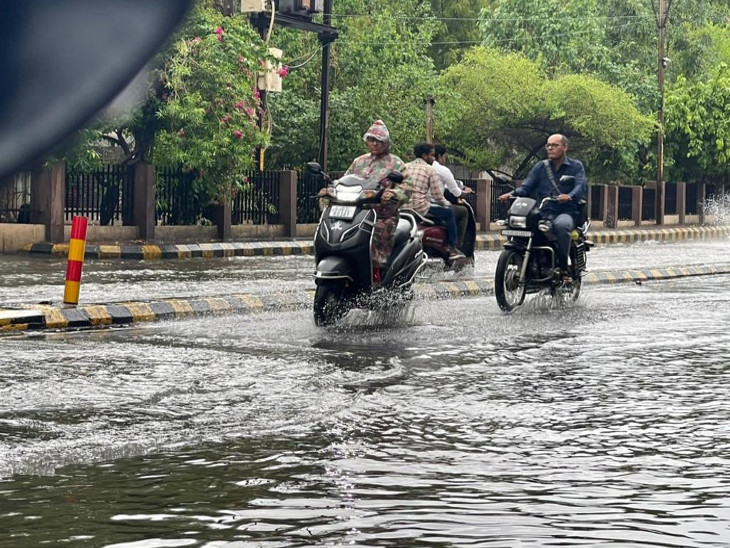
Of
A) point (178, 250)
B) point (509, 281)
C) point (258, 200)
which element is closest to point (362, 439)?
point (509, 281)

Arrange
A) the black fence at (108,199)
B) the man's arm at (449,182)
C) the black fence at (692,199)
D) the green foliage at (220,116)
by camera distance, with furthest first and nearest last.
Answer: the black fence at (692,199), the green foliage at (220,116), the black fence at (108,199), the man's arm at (449,182)

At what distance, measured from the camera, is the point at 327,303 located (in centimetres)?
1203

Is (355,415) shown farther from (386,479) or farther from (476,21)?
(476,21)

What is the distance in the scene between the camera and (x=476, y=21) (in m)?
66.2

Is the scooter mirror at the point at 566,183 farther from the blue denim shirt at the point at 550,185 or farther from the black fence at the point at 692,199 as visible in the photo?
the black fence at the point at 692,199

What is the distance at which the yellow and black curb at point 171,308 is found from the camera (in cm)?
1214

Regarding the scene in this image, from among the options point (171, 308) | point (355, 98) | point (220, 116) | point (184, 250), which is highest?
point (355, 98)

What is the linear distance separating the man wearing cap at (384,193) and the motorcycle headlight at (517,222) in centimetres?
168

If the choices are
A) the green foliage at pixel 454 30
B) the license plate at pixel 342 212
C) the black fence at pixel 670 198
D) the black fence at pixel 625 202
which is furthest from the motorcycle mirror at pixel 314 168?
the green foliage at pixel 454 30

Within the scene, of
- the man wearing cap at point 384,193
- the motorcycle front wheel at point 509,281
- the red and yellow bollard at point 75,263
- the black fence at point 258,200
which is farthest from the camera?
the black fence at point 258,200

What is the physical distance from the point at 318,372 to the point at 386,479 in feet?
11.1

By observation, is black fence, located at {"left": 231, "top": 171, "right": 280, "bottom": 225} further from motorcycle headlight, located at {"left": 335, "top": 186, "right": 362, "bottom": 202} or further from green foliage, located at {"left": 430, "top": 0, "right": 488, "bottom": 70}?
green foliage, located at {"left": 430, "top": 0, "right": 488, "bottom": 70}

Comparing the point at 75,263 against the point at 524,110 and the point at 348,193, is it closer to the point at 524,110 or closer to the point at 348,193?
the point at 348,193

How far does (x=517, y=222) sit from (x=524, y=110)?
33130 millimetres
